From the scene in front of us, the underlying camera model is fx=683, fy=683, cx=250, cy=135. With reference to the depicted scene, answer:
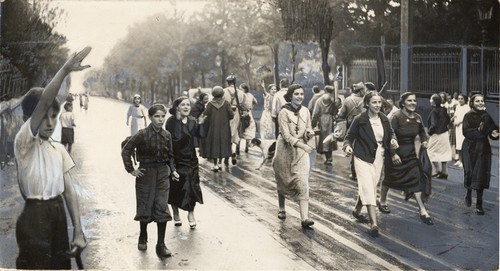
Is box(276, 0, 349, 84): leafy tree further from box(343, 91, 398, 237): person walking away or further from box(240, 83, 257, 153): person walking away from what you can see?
box(343, 91, 398, 237): person walking away

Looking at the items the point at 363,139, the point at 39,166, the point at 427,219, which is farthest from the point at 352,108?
the point at 39,166

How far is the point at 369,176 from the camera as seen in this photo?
6.40 metres

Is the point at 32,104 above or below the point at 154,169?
above

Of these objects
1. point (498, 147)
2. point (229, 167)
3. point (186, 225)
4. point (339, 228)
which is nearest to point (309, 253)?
point (339, 228)

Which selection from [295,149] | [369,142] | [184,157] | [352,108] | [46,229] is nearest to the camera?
[46,229]

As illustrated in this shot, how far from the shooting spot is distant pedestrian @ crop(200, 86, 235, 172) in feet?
27.3

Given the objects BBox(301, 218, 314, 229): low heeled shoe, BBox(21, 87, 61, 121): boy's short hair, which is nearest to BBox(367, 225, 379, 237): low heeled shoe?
BBox(301, 218, 314, 229): low heeled shoe

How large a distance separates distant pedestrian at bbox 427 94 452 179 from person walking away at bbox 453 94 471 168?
127 mm

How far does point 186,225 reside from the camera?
6.42 meters

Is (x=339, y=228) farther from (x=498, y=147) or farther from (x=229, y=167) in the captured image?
(x=229, y=167)

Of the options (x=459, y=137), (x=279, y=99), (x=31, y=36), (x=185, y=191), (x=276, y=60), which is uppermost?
(x=31, y=36)

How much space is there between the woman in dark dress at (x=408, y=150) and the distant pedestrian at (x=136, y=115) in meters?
2.43

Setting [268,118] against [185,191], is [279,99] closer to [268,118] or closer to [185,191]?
[268,118]

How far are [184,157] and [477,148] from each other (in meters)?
3.04
